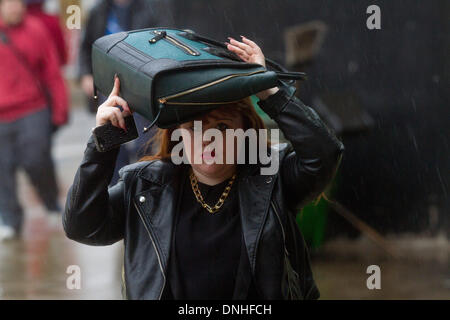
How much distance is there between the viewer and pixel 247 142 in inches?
127

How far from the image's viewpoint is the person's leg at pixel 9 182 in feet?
29.2

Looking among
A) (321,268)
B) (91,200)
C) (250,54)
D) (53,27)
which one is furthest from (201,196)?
(53,27)

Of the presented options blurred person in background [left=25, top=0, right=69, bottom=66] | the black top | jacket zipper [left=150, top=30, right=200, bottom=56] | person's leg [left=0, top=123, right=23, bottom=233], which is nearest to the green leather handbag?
jacket zipper [left=150, top=30, right=200, bottom=56]

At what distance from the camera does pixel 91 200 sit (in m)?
3.09

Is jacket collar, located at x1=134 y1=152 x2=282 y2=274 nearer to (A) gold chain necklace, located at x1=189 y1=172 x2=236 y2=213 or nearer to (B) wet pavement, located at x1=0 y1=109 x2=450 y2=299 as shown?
(A) gold chain necklace, located at x1=189 y1=172 x2=236 y2=213

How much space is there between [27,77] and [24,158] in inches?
32.6

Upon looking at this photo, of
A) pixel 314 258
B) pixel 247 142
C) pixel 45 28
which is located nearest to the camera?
pixel 247 142

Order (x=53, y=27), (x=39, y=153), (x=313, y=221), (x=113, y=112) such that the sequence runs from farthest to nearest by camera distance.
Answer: (x=53, y=27), (x=39, y=153), (x=313, y=221), (x=113, y=112)

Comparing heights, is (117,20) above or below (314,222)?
above

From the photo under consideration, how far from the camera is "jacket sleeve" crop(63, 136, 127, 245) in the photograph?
309cm

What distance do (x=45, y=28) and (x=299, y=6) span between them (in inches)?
125

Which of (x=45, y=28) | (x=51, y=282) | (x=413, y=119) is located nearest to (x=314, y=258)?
(x=413, y=119)

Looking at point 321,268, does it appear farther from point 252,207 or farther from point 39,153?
point 252,207
